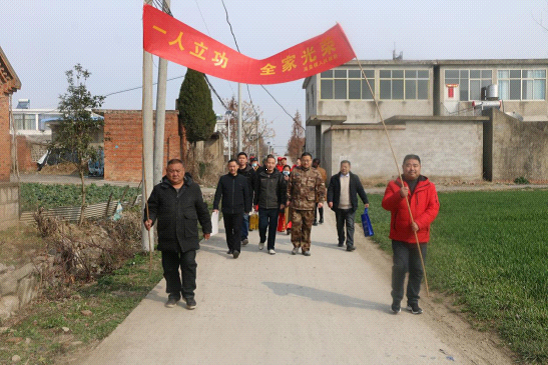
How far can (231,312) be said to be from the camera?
227 inches

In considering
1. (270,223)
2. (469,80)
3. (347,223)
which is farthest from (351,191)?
(469,80)

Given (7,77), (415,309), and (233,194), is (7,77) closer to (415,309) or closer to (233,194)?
(233,194)

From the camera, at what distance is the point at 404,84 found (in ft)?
123

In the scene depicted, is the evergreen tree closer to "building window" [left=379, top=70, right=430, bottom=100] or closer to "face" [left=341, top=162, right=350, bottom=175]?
"building window" [left=379, top=70, right=430, bottom=100]

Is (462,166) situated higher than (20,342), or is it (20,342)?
(462,166)

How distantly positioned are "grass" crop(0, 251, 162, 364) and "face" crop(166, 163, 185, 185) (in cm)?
164

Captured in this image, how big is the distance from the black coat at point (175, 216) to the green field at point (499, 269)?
3368 millimetres

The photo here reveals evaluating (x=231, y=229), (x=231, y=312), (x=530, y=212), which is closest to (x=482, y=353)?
(x=231, y=312)

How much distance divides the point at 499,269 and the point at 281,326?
3.49 metres

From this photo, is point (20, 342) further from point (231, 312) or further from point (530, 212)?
point (530, 212)

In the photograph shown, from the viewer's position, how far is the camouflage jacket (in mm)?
9281

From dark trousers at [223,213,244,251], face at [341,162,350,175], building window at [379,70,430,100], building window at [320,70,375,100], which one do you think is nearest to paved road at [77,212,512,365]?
dark trousers at [223,213,244,251]

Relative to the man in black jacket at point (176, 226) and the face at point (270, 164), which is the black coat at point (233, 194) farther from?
the man in black jacket at point (176, 226)

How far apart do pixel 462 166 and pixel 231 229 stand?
22187 mm
